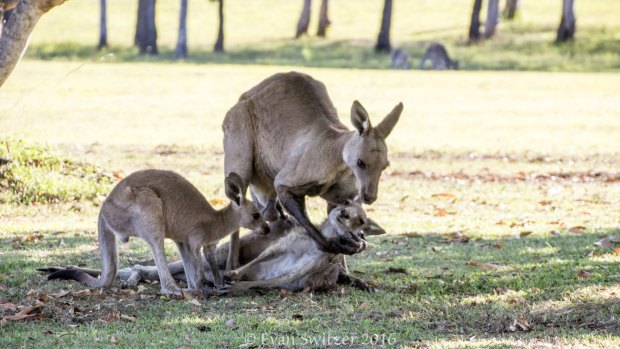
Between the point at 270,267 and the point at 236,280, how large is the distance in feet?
1.01

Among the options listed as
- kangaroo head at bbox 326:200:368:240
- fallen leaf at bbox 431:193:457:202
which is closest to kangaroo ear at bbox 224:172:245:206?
kangaroo head at bbox 326:200:368:240

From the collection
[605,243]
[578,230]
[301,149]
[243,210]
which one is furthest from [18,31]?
[578,230]

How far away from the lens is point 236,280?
26.7 ft

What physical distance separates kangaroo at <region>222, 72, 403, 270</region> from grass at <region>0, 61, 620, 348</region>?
30.7 inches

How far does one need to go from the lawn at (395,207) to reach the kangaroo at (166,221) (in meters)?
0.28

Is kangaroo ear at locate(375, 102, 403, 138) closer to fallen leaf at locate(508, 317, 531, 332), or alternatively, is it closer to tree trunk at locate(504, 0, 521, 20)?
fallen leaf at locate(508, 317, 531, 332)

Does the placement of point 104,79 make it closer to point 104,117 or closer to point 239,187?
point 104,117

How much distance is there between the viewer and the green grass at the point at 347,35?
4297 centimetres

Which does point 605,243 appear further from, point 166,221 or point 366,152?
point 166,221

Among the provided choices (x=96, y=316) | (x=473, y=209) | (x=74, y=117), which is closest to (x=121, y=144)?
(x=74, y=117)

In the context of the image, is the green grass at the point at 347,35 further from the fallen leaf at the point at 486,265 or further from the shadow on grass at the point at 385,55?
the fallen leaf at the point at 486,265

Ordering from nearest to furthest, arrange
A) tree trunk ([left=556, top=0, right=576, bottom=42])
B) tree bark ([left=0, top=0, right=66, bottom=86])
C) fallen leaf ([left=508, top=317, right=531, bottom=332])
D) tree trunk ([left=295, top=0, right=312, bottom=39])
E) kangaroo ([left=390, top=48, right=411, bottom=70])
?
fallen leaf ([left=508, top=317, right=531, bottom=332]) → tree bark ([left=0, top=0, right=66, bottom=86]) → kangaroo ([left=390, top=48, right=411, bottom=70]) → tree trunk ([left=556, top=0, right=576, bottom=42]) → tree trunk ([left=295, top=0, right=312, bottom=39])

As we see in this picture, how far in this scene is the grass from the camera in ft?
22.3

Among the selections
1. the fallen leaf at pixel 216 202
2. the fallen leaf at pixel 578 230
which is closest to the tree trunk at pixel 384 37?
the fallen leaf at pixel 216 202
